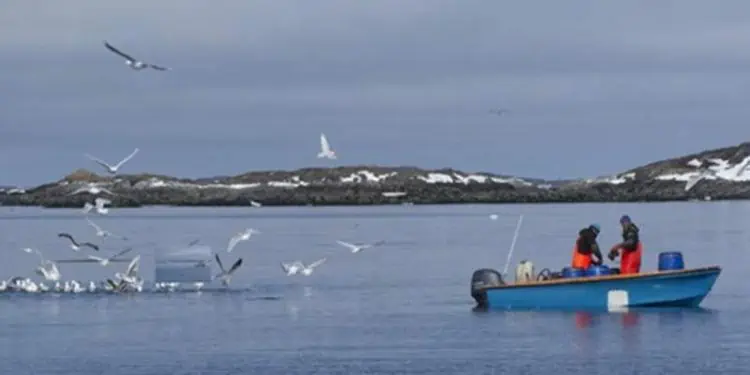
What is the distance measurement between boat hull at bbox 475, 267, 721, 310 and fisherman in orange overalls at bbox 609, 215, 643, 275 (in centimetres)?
27

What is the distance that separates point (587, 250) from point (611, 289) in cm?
78

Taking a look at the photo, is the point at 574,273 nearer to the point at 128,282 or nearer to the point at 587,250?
the point at 587,250

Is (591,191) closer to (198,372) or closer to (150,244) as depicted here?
(150,244)

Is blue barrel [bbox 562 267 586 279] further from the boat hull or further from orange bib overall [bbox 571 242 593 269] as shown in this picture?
the boat hull

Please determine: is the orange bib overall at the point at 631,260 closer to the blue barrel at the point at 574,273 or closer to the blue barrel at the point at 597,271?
the blue barrel at the point at 597,271

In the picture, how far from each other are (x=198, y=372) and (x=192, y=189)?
168 metres

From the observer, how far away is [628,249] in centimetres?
2978

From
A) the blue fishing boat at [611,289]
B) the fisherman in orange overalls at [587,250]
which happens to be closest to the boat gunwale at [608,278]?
the blue fishing boat at [611,289]

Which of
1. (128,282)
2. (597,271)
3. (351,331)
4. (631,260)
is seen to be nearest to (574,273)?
(597,271)

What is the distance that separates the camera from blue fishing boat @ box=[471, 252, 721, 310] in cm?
2995

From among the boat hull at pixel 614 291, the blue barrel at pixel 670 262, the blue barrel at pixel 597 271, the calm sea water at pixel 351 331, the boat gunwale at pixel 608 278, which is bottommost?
the calm sea water at pixel 351 331

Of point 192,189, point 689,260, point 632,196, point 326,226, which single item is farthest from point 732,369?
point 192,189

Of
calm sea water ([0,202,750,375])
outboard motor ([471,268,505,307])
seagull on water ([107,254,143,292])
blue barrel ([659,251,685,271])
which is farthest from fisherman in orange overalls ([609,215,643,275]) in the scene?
seagull on water ([107,254,143,292])

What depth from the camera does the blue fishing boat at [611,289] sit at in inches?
1179
